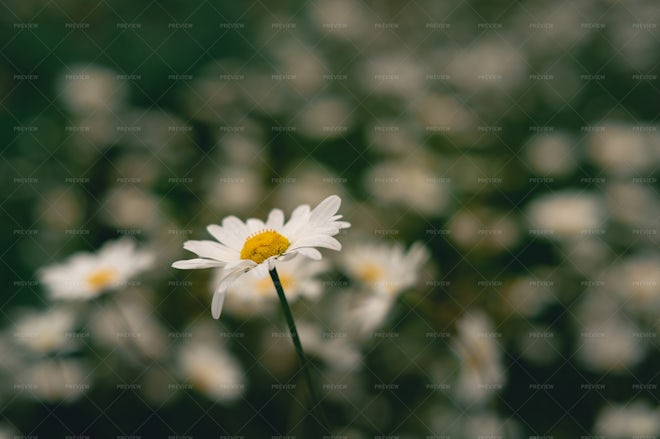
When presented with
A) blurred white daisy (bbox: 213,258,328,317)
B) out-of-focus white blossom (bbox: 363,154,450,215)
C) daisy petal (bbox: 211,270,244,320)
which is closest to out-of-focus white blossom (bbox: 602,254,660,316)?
out-of-focus white blossom (bbox: 363,154,450,215)

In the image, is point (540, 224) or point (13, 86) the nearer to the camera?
point (540, 224)

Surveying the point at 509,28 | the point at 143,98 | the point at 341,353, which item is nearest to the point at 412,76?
the point at 509,28

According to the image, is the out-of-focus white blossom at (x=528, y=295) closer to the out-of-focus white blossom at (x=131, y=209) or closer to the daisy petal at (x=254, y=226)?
the daisy petal at (x=254, y=226)

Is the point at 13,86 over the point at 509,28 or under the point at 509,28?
under

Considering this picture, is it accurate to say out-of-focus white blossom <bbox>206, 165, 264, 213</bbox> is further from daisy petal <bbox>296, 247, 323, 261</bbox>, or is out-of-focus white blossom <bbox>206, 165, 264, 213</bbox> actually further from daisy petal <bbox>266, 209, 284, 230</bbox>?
daisy petal <bbox>296, 247, 323, 261</bbox>

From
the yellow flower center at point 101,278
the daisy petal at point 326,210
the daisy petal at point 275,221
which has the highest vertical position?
the daisy petal at point 326,210

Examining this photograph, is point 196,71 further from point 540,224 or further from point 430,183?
point 540,224

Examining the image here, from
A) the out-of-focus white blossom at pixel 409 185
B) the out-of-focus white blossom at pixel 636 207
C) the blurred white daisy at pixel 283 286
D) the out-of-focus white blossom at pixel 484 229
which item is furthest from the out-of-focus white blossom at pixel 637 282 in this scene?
the blurred white daisy at pixel 283 286
